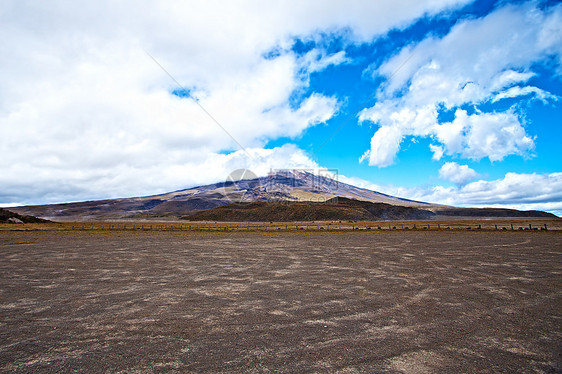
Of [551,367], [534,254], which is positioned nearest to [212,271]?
[551,367]

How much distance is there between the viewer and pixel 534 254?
71.7ft

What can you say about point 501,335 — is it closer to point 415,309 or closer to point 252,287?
point 415,309

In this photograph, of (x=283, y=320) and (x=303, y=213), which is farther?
(x=303, y=213)

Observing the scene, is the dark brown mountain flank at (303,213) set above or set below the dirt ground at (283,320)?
above

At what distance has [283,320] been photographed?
840 centimetres

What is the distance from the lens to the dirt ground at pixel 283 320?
6.09 meters

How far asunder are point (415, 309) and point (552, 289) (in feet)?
21.9

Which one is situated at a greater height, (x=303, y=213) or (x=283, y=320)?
(x=303, y=213)

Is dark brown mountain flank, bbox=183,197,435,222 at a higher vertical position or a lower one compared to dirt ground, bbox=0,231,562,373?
higher

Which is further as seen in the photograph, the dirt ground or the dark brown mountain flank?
the dark brown mountain flank

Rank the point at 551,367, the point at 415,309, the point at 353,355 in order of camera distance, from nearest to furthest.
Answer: the point at 551,367 < the point at 353,355 < the point at 415,309

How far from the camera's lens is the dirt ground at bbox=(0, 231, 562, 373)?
20.0 feet

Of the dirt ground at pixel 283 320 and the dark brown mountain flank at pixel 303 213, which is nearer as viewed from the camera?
the dirt ground at pixel 283 320

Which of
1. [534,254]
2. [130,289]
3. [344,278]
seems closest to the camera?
[130,289]
